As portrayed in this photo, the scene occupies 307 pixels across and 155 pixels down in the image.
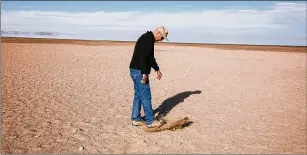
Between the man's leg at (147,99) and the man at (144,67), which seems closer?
the man at (144,67)

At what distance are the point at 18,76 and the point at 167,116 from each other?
28.3 feet

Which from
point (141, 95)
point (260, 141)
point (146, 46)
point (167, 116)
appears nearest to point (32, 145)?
point (141, 95)

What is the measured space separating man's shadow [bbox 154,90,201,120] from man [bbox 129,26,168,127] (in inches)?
43.5

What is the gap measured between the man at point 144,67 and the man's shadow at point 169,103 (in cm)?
110

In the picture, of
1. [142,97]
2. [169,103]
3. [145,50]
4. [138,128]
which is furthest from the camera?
[169,103]

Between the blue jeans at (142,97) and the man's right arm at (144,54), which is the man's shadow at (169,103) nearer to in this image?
the blue jeans at (142,97)

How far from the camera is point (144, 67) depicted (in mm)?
6328

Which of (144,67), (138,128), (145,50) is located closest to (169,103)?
(138,128)

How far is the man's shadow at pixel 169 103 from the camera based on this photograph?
28.4ft

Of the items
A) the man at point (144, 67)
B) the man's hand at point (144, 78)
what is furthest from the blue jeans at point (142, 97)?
the man's hand at point (144, 78)

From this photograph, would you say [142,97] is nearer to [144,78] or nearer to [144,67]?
[144,78]

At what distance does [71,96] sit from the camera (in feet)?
34.1

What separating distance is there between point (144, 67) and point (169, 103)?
3773mm

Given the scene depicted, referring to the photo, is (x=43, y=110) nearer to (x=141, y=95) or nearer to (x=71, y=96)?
(x=71, y=96)
